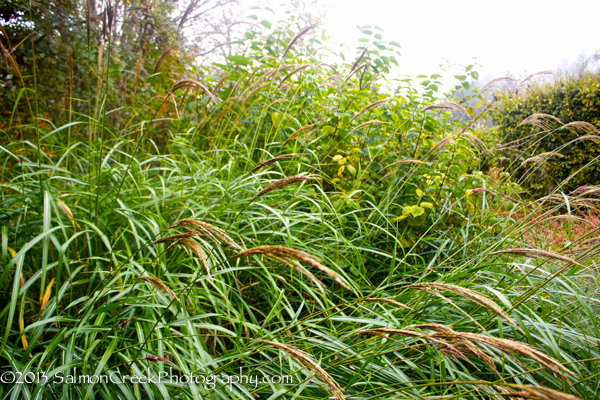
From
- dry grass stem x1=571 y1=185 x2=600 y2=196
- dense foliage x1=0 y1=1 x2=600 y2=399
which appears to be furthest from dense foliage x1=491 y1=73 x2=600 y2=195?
dense foliage x1=0 y1=1 x2=600 y2=399

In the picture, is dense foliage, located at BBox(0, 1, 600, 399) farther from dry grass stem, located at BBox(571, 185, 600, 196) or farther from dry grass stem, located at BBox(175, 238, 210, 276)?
dry grass stem, located at BBox(571, 185, 600, 196)

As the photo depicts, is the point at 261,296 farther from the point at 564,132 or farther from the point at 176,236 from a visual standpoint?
the point at 564,132

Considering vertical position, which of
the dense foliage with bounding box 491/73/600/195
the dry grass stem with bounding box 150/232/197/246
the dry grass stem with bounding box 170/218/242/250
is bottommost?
the dry grass stem with bounding box 150/232/197/246

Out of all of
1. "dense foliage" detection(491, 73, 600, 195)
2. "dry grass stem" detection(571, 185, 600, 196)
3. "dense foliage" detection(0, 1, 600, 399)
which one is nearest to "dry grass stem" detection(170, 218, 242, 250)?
"dense foliage" detection(0, 1, 600, 399)

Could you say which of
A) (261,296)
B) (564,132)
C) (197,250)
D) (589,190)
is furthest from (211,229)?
(564,132)

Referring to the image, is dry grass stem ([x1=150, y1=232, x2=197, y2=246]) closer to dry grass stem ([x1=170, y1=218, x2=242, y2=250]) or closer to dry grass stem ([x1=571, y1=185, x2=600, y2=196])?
dry grass stem ([x1=170, y1=218, x2=242, y2=250])

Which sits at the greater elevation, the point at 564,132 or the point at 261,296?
the point at 564,132

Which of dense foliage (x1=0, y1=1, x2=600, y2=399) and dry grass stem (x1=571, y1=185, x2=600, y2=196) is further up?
→ dry grass stem (x1=571, y1=185, x2=600, y2=196)

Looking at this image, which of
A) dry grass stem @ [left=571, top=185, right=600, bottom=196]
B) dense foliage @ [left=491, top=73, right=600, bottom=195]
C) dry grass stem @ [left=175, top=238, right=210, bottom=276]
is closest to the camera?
dry grass stem @ [left=175, top=238, right=210, bottom=276]

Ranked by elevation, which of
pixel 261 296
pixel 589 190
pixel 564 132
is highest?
pixel 564 132

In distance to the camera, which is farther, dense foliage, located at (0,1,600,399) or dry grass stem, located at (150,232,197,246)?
dense foliage, located at (0,1,600,399)

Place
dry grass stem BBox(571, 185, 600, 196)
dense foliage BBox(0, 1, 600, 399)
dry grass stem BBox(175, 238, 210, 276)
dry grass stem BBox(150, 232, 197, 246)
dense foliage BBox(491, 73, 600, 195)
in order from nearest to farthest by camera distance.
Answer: dry grass stem BBox(175, 238, 210, 276) → dry grass stem BBox(150, 232, 197, 246) → dense foliage BBox(0, 1, 600, 399) → dry grass stem BBox(571, 185, 600, 196) → dense foliage BBox(491, 73, 600, 195)

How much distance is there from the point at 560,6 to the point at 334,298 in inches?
555

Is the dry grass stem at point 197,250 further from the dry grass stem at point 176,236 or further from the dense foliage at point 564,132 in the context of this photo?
the dense foliage at point 564,132
